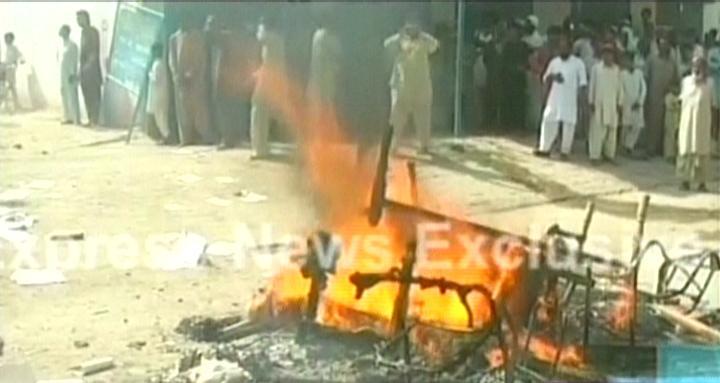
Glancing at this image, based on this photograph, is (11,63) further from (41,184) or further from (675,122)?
(675,122)

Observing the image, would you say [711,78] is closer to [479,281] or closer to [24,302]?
[479,281]

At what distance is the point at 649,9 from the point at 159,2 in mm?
899

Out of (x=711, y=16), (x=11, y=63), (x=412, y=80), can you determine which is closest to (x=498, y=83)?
(x=412, y=80)

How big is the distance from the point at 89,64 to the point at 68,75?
1.6 inches

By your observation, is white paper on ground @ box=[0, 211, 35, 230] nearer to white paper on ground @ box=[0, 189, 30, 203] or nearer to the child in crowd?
white paper on ground @ box=[0, 189, 30, 203]

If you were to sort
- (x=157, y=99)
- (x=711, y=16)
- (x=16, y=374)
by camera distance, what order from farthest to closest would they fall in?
(x=711, y=16)
(x=157, y=99)
(x=16, y=374)

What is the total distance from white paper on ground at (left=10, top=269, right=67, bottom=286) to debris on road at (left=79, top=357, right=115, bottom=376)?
0.15 metres

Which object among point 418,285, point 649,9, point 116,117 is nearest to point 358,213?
point 418,285

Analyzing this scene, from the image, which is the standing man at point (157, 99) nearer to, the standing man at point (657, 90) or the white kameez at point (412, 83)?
the white kameez at point (412, 83)

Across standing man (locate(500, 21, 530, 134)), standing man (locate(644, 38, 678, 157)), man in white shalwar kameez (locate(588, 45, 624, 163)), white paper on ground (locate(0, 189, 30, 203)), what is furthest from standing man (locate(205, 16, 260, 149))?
standing man (locate(644, 38, 678, 157))

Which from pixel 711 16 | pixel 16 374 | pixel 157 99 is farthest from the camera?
→ pixel 711 16

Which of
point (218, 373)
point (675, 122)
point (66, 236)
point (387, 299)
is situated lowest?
point (218, 373)

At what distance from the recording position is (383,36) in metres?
2.79

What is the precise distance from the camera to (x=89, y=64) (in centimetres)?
270
